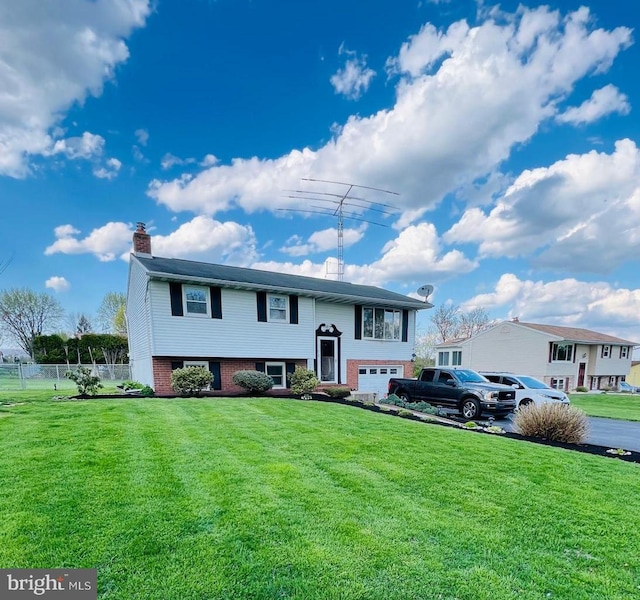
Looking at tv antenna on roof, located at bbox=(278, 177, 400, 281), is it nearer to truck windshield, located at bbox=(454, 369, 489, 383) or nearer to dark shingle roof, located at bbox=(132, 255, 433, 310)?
dark shingle roof, located at bbox=(132, 255, 433, 310)

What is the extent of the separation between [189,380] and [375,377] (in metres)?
9.77

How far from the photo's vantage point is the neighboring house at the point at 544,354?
93.7 feet

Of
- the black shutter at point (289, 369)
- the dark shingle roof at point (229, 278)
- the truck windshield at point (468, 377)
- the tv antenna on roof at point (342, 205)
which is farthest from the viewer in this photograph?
the tv antenna on roof at point (342, 205)

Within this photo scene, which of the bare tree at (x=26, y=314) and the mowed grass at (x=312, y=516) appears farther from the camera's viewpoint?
the bare tree at (x=26, y=314)

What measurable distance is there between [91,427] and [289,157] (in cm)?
1272

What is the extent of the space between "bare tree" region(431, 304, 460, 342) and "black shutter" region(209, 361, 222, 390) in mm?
36307

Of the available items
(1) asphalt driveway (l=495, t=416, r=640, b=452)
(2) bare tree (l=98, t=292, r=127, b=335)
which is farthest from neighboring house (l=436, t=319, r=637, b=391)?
(2) bare tree (l=98, t=292, r=127, b=335)

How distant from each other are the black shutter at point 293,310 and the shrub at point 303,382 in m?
2.26

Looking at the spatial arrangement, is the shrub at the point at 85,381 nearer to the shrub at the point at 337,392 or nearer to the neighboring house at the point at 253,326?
the neighboring house at the point at 253,326

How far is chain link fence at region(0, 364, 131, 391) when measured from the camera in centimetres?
1495

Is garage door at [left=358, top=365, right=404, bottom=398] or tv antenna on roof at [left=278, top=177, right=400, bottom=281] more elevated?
tv antenna on roof at [left=278, top=177, right=400, bottom=281]

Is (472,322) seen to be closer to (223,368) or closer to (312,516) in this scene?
(223,368)

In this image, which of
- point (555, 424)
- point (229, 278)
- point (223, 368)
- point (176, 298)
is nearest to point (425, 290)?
point (229, 278)

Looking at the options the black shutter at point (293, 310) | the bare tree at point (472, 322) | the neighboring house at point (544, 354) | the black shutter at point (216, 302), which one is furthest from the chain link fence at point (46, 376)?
the bare tree at point (472, 322)
